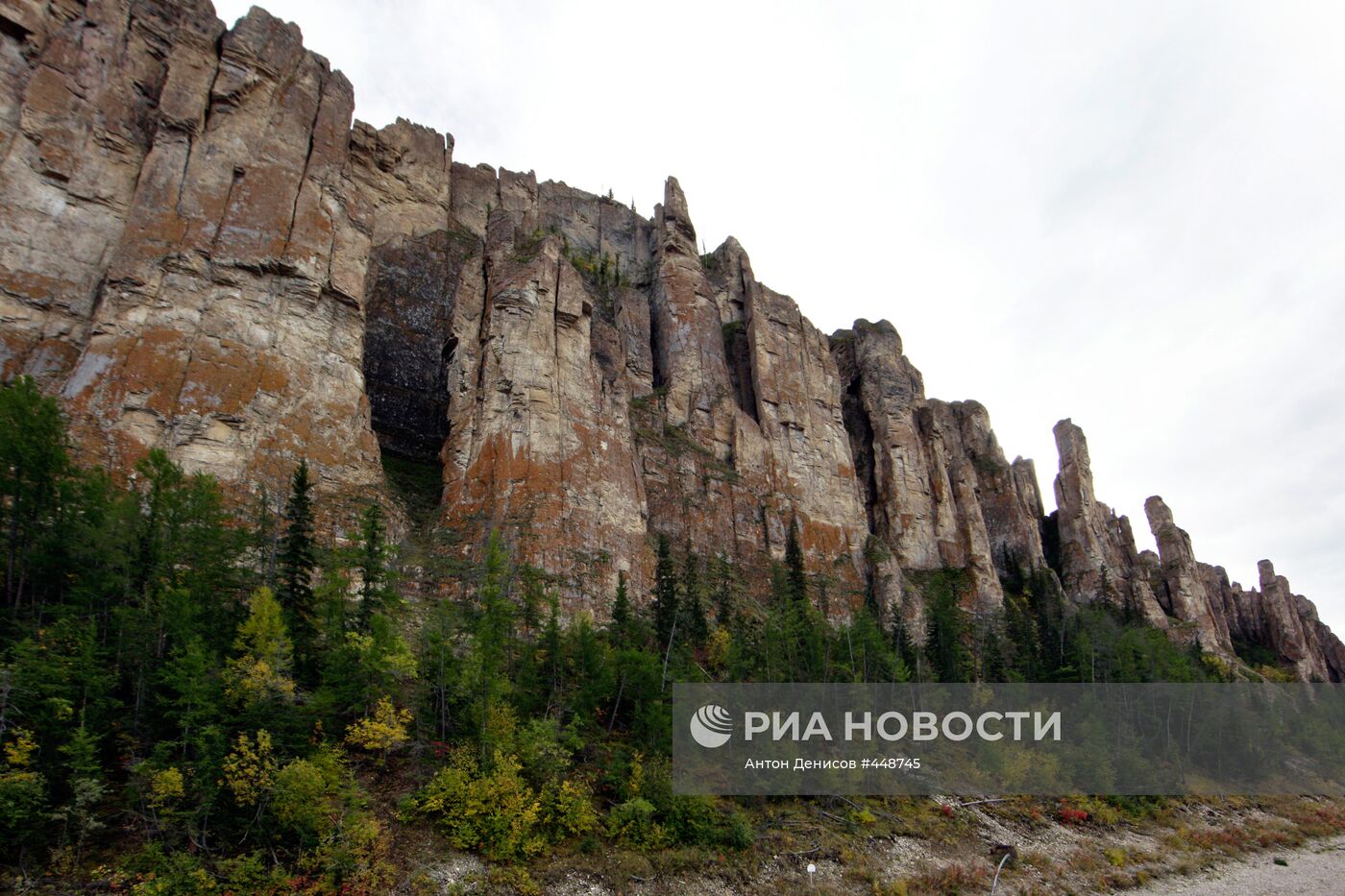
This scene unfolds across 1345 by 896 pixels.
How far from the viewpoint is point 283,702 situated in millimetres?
28078

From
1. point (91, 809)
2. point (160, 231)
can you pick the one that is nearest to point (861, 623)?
point (91, 809)

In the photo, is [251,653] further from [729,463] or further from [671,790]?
[729,463]

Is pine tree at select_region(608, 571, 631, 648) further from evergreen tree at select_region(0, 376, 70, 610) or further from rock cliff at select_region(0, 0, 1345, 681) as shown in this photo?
evergreen tree at select_region(0, 376, 70, 610)

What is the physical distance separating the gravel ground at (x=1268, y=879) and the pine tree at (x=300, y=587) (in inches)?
1483

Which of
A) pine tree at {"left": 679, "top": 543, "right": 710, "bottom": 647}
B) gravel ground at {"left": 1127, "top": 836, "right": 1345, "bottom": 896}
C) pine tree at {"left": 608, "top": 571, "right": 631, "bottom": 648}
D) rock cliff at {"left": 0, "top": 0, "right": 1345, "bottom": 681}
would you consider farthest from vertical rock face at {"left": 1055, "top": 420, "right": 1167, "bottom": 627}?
pine tree at {"left": 608, "top": 571, "right": 631, "bottom": 648}

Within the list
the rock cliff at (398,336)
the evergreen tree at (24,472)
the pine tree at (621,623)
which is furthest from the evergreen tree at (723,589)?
the evergreen tree at (24,472)

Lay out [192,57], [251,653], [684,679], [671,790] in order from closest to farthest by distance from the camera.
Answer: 1. [251,653]
2. [671,790]
3. [684,679]
4. [192,57]

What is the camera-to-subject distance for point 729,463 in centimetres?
7388

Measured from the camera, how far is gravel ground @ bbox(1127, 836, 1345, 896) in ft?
119

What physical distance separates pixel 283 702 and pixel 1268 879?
4769cm

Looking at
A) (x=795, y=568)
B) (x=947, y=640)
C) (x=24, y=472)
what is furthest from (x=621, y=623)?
(x=947, y=640)

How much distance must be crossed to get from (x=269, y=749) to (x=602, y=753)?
1522 cm

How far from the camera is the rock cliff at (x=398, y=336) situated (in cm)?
4300

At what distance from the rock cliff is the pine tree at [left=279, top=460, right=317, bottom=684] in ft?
25.2
